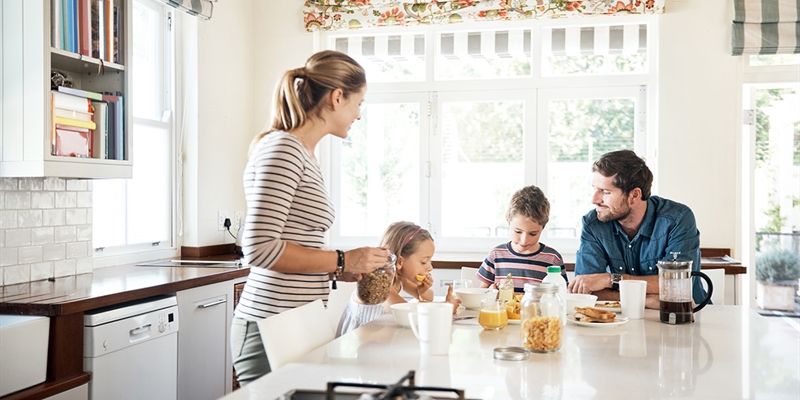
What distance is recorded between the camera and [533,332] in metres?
1.63

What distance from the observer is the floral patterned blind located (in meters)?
4.25

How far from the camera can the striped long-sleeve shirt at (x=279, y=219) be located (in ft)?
5.54

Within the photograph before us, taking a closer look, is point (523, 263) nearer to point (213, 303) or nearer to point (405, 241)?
point (405, 241)

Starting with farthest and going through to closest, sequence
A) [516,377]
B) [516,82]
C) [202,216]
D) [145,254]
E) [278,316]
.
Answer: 1. [516,82]
2. [202,216]
3. [145,254]
4. [278,316]
5. [516,377]

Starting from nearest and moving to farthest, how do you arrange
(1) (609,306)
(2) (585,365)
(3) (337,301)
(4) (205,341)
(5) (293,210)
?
(2) (585,365) → (5) (293,210) → (1) (609,306) → (3) (337,301) → (4) (205,341)

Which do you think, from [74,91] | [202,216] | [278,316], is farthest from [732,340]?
[202,216]

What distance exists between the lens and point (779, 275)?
4.32 meters

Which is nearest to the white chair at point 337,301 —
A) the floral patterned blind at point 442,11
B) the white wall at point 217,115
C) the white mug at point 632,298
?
the white mug at point 632,298

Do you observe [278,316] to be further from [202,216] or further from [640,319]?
[202,216]

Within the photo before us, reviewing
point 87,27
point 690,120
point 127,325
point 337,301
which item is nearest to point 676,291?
point 337,301

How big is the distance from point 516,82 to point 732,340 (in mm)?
2883

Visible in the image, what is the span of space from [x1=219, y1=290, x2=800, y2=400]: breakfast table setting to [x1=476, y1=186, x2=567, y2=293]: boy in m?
0.94

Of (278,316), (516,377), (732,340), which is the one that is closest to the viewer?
(516,377)

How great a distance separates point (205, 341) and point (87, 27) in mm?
1427
